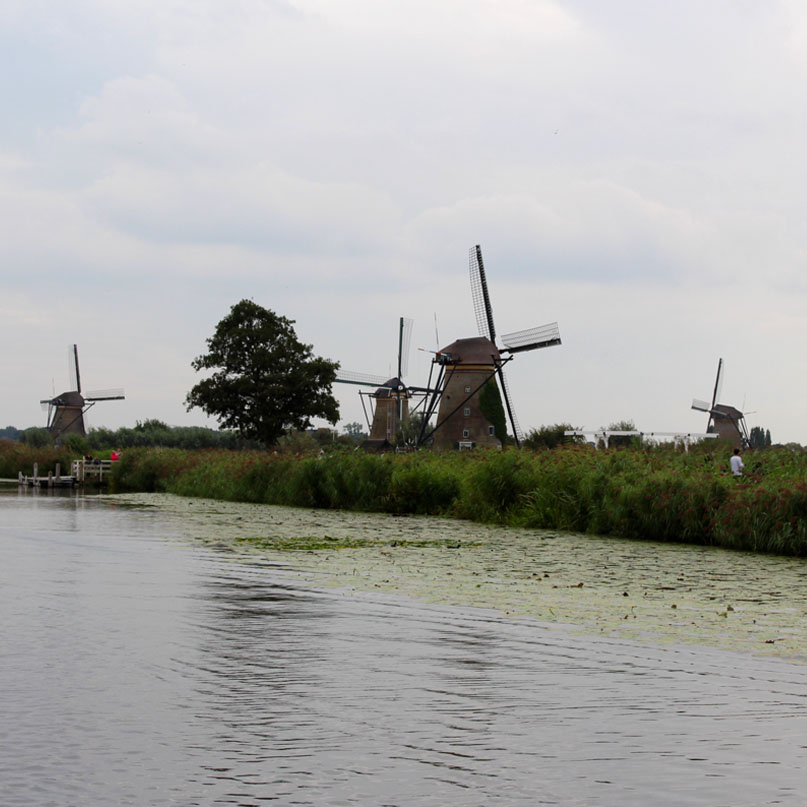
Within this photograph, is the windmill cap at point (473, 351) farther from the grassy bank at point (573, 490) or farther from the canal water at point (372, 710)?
the canal water at point (372, 710)

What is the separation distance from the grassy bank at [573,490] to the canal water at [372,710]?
27.6ft

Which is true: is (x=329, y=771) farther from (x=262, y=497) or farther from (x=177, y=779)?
(x=262, y=497)

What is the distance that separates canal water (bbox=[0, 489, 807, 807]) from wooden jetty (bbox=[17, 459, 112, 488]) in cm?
3923

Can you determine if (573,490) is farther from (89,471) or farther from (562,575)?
(89,471)

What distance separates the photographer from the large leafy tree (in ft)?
170

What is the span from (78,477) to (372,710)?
4411cm

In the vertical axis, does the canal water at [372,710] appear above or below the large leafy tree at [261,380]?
below

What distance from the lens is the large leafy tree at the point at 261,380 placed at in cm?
5178

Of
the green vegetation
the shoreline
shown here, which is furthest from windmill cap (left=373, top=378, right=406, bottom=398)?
the shoreline

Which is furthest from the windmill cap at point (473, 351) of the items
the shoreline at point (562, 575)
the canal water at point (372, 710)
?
the canal water at point (372, 710)

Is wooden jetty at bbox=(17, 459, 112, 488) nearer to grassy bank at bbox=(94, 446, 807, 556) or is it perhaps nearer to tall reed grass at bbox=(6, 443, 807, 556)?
tall reed grass at bbox=(6, 443, 807, 556)

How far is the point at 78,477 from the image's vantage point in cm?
4731

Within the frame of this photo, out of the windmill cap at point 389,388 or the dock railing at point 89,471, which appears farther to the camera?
the windmill cap at point 389,388

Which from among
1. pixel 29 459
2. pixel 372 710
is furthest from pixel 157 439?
pixel 372 710
